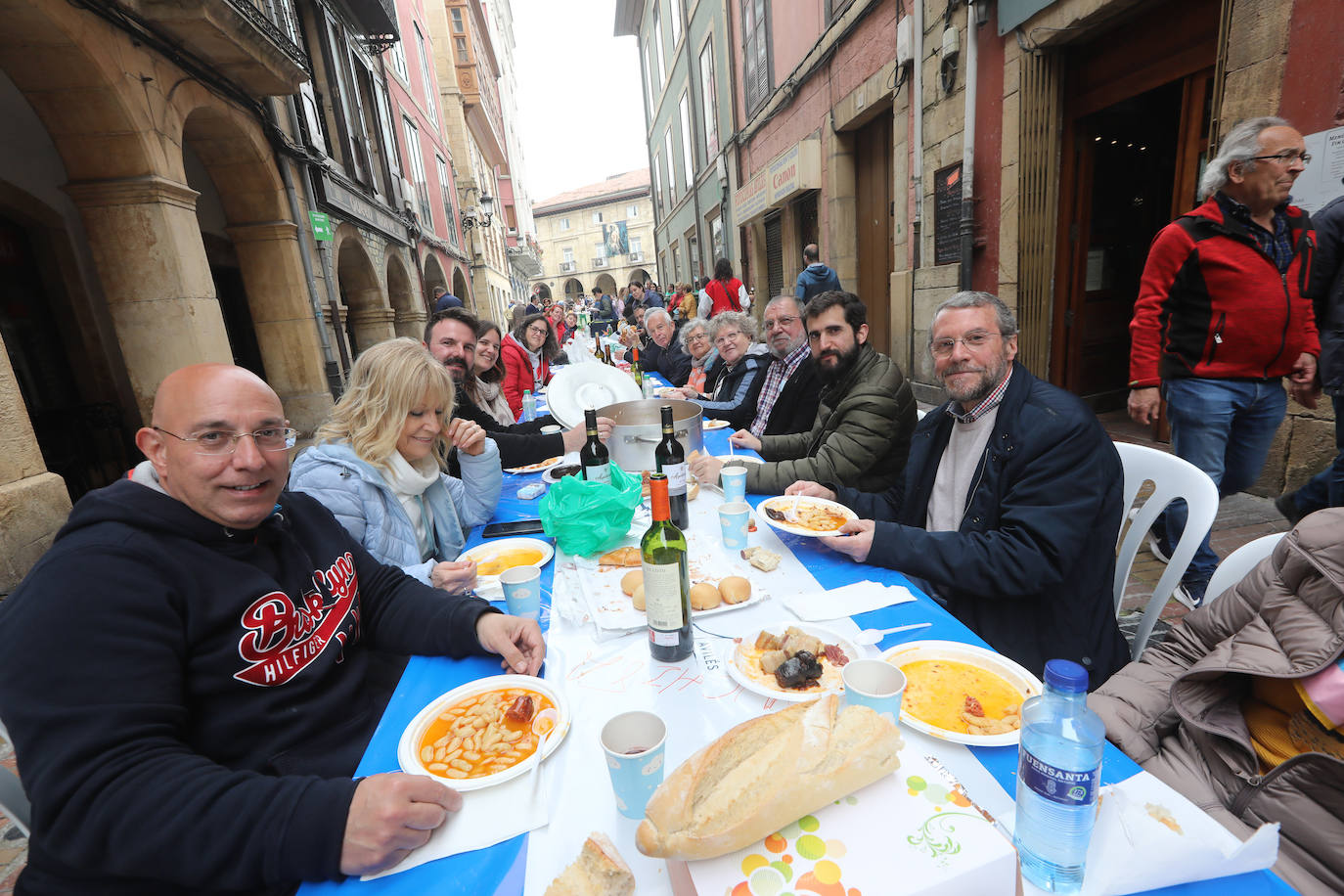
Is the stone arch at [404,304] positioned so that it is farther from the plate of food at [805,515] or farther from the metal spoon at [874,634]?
the metal spoon at [874,634]

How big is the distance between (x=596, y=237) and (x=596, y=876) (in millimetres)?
52064

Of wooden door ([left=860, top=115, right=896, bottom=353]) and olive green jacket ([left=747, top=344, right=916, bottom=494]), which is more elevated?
wooden door ([left=860, top=115, right=896, bottom=353])

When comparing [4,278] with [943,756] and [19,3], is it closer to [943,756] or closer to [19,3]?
[19,3]

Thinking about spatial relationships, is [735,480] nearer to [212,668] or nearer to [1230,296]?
[212,668]

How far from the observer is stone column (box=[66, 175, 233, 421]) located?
479cm

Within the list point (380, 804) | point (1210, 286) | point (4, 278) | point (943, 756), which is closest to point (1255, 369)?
point (1210, 286)

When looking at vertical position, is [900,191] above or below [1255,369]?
above

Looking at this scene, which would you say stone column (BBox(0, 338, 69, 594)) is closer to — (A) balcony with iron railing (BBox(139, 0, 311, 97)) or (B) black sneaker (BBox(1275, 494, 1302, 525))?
(A) balcony with iron railing (BBox(139, 0, 311, 97))

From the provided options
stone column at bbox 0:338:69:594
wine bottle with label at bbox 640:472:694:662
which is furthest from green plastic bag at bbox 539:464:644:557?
stone column at bbox 0:338:69:594

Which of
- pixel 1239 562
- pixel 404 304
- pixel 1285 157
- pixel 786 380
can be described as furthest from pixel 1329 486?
pixel 404 304

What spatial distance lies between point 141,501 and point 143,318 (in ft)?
17.4

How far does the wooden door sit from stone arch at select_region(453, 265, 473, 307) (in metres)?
14.7

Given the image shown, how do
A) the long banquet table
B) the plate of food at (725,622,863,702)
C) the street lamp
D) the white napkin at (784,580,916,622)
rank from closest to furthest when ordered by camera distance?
1. the long banquet table
2. the plate of food at (725,622,863,702)
3. the white napkin at (784,580,916,622)
4. the street lamp

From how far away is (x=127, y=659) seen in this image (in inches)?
40.5
